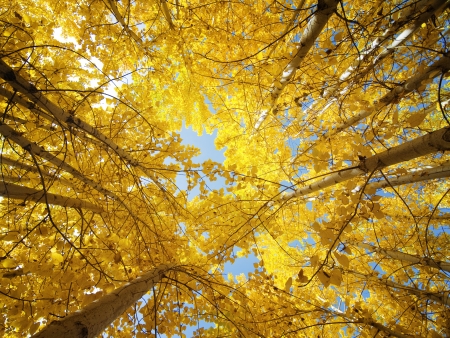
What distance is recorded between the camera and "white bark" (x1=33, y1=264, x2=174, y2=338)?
99 centimetres

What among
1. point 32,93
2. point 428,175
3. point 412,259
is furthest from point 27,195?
point 412,259

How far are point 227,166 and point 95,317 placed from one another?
2777mm

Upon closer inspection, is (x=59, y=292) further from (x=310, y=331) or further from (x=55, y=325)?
(x=310, y=331)

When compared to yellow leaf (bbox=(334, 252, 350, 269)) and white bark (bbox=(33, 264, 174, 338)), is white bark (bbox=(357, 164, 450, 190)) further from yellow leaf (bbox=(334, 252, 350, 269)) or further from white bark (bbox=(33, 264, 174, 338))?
white bark (bbox=(33, 264, 174, 338))

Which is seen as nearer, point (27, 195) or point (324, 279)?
point (324, 279)

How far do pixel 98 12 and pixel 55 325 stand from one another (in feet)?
14.9

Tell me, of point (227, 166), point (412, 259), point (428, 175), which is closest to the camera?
point (428, 175)

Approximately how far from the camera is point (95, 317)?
3.78ft

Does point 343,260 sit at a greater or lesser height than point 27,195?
lesser

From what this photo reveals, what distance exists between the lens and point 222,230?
127 inches

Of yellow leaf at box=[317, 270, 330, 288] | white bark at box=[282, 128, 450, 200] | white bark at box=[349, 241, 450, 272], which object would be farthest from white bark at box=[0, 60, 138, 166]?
white bark at box=[349, 241, 450, 272]

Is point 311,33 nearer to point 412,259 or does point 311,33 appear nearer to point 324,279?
point 324,279

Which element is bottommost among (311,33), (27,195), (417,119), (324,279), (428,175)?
(324,279)

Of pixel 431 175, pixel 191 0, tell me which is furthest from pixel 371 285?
pixel 191 0
